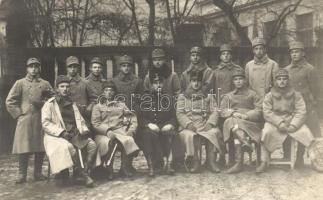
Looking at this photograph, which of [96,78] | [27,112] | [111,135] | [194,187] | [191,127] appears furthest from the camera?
[96,78]

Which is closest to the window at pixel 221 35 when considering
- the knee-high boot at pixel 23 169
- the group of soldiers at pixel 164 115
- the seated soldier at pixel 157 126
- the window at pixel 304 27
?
the window at pixel 304 27

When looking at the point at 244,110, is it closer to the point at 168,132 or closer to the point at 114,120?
the point at 168,132

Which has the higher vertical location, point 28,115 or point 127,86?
point 127,86

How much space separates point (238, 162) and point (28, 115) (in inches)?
129

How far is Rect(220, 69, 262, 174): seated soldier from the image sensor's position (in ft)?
22.3

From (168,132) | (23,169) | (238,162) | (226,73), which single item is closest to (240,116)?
(238,162)

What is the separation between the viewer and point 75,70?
23.3 feet

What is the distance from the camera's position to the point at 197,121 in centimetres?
715

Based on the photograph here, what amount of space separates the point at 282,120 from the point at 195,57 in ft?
5.75

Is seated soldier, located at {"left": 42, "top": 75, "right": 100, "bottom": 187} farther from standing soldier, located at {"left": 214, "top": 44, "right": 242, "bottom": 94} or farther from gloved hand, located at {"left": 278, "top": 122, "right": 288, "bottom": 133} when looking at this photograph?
gloved hand, located at {"left": 278, "top": 122, "right": 288, "bottom": 133}

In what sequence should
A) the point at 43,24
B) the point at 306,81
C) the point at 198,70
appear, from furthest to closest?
the point at 43,24
the point at 198,70
the point at 306,81

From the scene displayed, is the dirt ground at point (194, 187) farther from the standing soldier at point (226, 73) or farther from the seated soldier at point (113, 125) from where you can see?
the standing soldier at point (226, 73)

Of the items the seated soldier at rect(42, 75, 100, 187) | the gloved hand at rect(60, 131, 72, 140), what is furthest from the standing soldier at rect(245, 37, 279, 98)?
the gloved hand at rect(60, 131, 72, 140)

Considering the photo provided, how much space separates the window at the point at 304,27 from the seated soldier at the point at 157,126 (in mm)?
11646
